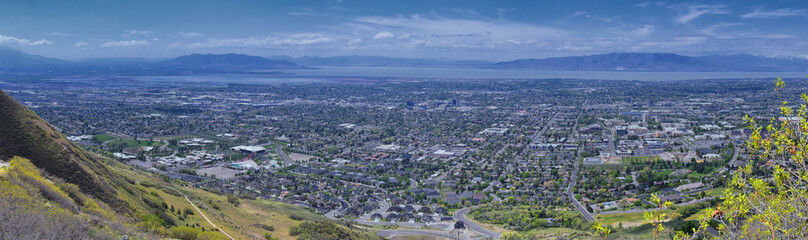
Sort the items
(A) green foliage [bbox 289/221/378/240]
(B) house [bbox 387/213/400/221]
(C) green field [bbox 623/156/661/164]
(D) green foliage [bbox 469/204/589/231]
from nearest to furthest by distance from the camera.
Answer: (A) green foliage [bbox 289/221/378/240]
(D) green foliage [bbox 469/204/589/231]
(B) house [bbox 387/213/400/221]
(C) green field [bbox 623/156/661/164]

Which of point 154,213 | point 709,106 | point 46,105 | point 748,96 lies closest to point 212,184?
point 154,213

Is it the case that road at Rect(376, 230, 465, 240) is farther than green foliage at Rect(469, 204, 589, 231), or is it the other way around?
green foliage at Rect(469, 204, 589, 231)

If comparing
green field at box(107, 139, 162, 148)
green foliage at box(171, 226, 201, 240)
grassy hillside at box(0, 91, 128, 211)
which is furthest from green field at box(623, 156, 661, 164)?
green field at box(107, 139, 162, 148)

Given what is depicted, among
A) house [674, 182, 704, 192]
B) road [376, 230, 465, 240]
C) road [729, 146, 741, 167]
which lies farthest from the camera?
road [729, 146, 741, 167]

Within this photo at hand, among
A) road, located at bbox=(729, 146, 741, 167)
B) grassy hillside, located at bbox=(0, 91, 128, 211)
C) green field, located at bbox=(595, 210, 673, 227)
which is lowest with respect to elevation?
green field, located at bbox=(595, 210, 673, 227)

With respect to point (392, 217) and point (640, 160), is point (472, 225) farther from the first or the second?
point (640, 160)

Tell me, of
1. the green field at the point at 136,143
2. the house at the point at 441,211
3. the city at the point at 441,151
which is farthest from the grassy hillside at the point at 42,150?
the green field at the point at 136,143

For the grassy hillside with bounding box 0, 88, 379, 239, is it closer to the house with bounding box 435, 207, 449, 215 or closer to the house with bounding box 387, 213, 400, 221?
the house with bounding box 387, 213, 400, 221

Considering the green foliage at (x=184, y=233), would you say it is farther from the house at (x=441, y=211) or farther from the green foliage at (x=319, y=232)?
the house at (x=441, y=211)

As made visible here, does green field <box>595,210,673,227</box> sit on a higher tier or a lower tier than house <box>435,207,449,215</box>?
higher
